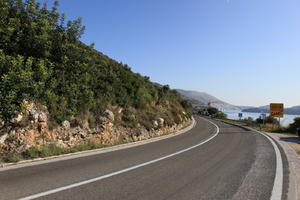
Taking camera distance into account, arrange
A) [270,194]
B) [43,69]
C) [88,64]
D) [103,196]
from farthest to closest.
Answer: [88,64] → [43,69] → [270,194] → [103,196]

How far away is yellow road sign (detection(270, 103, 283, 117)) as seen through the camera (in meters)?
31.4

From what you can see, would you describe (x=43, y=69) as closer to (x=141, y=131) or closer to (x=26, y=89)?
(x=26, y=89)

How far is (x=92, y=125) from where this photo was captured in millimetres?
12273

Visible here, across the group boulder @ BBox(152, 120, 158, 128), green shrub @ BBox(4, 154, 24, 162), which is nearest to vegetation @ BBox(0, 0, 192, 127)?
green shrub @ BBox(4, 154, 24, 162)

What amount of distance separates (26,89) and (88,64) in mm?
4664

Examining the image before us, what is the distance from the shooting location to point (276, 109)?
31719mm

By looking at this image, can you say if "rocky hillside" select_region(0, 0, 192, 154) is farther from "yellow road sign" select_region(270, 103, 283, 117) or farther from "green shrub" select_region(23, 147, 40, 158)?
"yellow road sign" select_region(270, 103, 283, 117)

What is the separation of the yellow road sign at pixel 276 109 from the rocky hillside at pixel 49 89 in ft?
80.7

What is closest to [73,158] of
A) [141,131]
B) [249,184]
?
[249,184]

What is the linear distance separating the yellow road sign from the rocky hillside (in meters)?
24.6

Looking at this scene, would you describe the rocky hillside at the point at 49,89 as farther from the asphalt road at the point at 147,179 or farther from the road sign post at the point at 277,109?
the road sign post at the point at 277,109

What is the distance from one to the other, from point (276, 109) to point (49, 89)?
31.5 meters

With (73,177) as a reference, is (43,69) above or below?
above

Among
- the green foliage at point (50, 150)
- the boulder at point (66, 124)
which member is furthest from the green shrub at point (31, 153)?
the boulder at point (66, 124)
